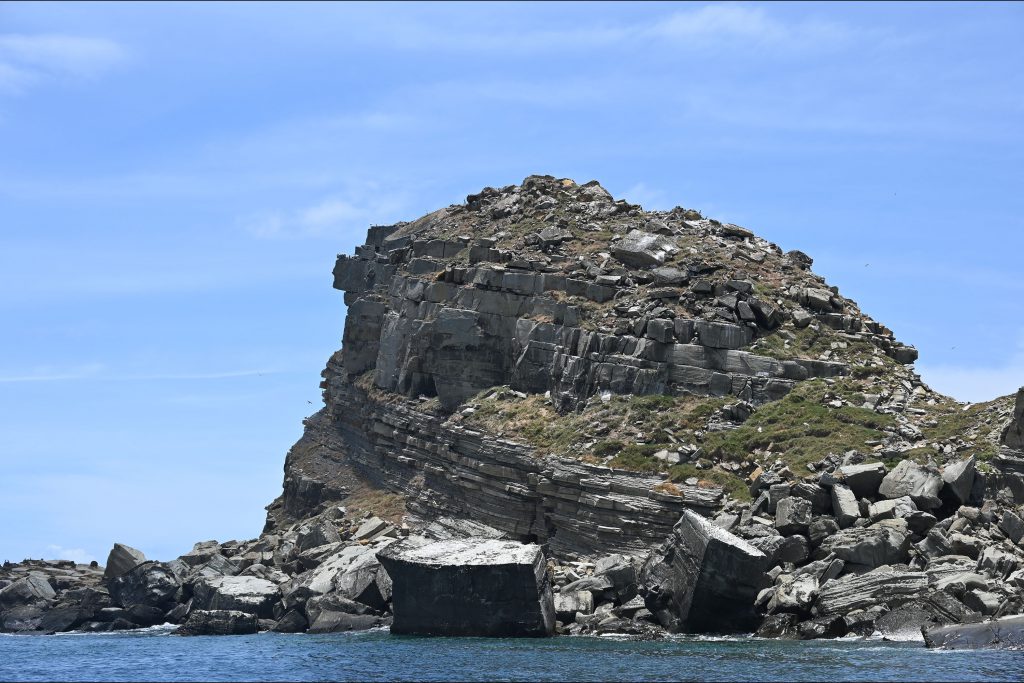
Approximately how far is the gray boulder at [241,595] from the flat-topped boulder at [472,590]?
1246 centimetres

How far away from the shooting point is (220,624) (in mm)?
64688

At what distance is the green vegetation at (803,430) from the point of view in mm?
60000

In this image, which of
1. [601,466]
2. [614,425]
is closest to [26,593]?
[614,425]

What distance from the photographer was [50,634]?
73188mm

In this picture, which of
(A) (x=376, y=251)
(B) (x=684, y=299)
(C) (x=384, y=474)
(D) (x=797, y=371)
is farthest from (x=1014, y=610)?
(A) (x=376, y=251)

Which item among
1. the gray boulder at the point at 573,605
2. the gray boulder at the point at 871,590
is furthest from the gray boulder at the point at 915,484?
the gray boulder at the point at 573,605

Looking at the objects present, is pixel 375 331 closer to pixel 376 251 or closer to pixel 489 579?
pixel 376 251

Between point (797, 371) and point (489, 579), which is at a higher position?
point (797, 371)

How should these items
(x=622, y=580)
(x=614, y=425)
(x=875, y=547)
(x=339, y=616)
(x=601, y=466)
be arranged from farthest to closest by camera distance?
(x=614, y=425)
(x=601, y=466)
(x=339, y=616)
(x=622, y=580)
(x=875, y=547)

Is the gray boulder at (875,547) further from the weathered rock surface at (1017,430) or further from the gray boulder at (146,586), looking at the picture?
the gray boulder at (146,586)

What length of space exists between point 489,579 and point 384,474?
31.3 meters

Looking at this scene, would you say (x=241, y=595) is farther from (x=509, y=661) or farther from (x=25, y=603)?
(x=509, y=661)

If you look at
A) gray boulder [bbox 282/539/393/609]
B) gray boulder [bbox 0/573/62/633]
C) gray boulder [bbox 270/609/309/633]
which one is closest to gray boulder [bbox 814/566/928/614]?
gray boulder [bbox 282/539/393/609]

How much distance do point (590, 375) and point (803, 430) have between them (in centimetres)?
1424
